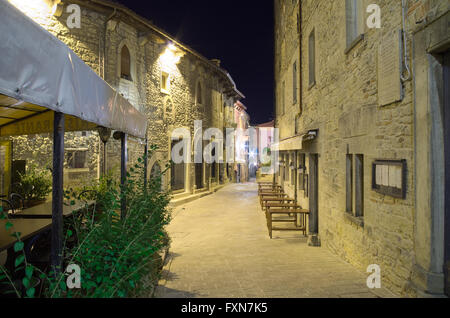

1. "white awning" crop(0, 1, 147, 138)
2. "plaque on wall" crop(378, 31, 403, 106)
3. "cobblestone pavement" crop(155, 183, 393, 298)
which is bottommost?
"cobblestone pavement" crop(155, 183, 393, 298)

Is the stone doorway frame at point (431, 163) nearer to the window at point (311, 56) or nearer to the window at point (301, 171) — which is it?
the window at point (311, 56)

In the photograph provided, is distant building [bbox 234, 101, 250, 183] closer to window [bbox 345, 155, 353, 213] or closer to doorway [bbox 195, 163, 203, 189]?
doorway [bbox 195, 163, 203, 189]

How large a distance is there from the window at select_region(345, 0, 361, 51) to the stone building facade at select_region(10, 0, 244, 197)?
4.17 meters

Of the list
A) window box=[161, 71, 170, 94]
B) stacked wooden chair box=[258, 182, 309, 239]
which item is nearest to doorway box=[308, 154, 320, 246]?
stacked wooden chair box=[258, 182, 309, 239]

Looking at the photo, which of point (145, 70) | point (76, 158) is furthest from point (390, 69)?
point (145, 70)

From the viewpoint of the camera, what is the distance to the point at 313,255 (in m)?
5.77

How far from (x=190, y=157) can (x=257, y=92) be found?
225 ft

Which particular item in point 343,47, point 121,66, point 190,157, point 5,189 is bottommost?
point 5,189

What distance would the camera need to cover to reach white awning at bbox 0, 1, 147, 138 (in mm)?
1619

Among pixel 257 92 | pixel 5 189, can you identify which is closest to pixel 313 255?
pixel 5 189

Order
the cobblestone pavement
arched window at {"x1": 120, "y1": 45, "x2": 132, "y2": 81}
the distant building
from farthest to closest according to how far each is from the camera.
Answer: the distant building
arched window at {"x1": 120, "y1": 45, "x2": 132, "y2": 81}
the cobblestone pavement

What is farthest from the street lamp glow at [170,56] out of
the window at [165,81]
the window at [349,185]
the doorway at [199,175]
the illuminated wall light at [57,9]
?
the window at [349,185]
